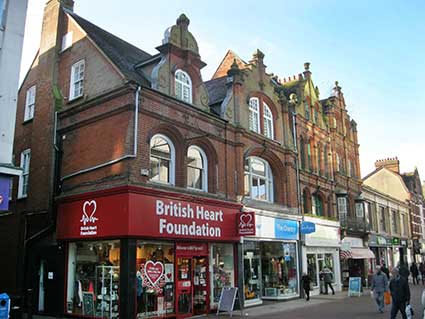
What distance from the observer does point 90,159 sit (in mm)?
15547

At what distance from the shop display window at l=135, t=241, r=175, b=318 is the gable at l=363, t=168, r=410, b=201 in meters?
40.5

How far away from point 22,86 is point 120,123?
28.6 ft

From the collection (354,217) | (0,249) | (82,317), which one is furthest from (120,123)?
(354,217)

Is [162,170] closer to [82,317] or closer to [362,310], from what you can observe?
[82,317]

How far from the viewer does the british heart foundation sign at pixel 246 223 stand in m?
17.2

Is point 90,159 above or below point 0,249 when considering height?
above

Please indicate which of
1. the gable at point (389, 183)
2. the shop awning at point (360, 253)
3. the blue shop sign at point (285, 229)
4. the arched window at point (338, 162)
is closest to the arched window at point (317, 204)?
the arched window at point (338, 162)

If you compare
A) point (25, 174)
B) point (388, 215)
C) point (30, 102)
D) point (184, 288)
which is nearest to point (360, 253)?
point (388, 215)

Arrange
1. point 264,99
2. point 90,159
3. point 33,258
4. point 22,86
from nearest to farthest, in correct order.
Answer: point 90,159 → point 33,258 → point 22,86 → point 264,99

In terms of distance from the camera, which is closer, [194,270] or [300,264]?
[194,270]

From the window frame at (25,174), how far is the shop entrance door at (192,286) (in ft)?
25.1

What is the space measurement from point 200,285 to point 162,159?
16.1 ft

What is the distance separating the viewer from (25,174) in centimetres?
1861

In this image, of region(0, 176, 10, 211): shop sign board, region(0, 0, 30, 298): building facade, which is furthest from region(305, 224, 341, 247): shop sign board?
region(0, 0, 30, 298): building facade
